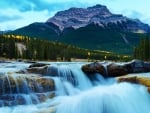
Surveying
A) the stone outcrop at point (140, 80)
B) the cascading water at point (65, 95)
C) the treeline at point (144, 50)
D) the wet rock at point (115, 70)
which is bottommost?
the cascading water at point (65, 95)

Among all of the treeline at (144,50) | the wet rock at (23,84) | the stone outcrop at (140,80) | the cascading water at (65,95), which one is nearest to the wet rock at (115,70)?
the cascading water at (65,95)

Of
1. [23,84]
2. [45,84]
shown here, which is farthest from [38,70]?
[23,84]

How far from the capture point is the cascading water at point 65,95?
36156 millimetres

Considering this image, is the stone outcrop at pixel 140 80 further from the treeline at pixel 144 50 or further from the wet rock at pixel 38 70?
the treeline at pixel 144 50

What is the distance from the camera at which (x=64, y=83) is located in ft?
155

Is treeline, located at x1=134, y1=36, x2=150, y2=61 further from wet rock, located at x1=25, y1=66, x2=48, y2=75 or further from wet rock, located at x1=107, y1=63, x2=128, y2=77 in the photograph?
wet rock, located at x1=25, y1=66, x2=48, y2=75

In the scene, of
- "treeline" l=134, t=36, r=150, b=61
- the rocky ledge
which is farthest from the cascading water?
"treeline" l=134, t=36, r=150, b=61

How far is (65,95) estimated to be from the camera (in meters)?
43.8

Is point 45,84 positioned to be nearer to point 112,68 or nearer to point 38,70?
point 38,70

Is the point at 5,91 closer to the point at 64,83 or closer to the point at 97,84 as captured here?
the point at 64,83

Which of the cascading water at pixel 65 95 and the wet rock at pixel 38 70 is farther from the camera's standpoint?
the wet rock at pixel 38 70

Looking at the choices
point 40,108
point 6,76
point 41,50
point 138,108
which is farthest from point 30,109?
point 41,50

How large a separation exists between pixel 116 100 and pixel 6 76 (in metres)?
13.7

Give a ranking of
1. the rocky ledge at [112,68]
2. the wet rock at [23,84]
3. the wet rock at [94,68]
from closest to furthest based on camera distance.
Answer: the wet rock at [23,84] < the wet rock at [94,68] < the rocky ledge at [112,68]
